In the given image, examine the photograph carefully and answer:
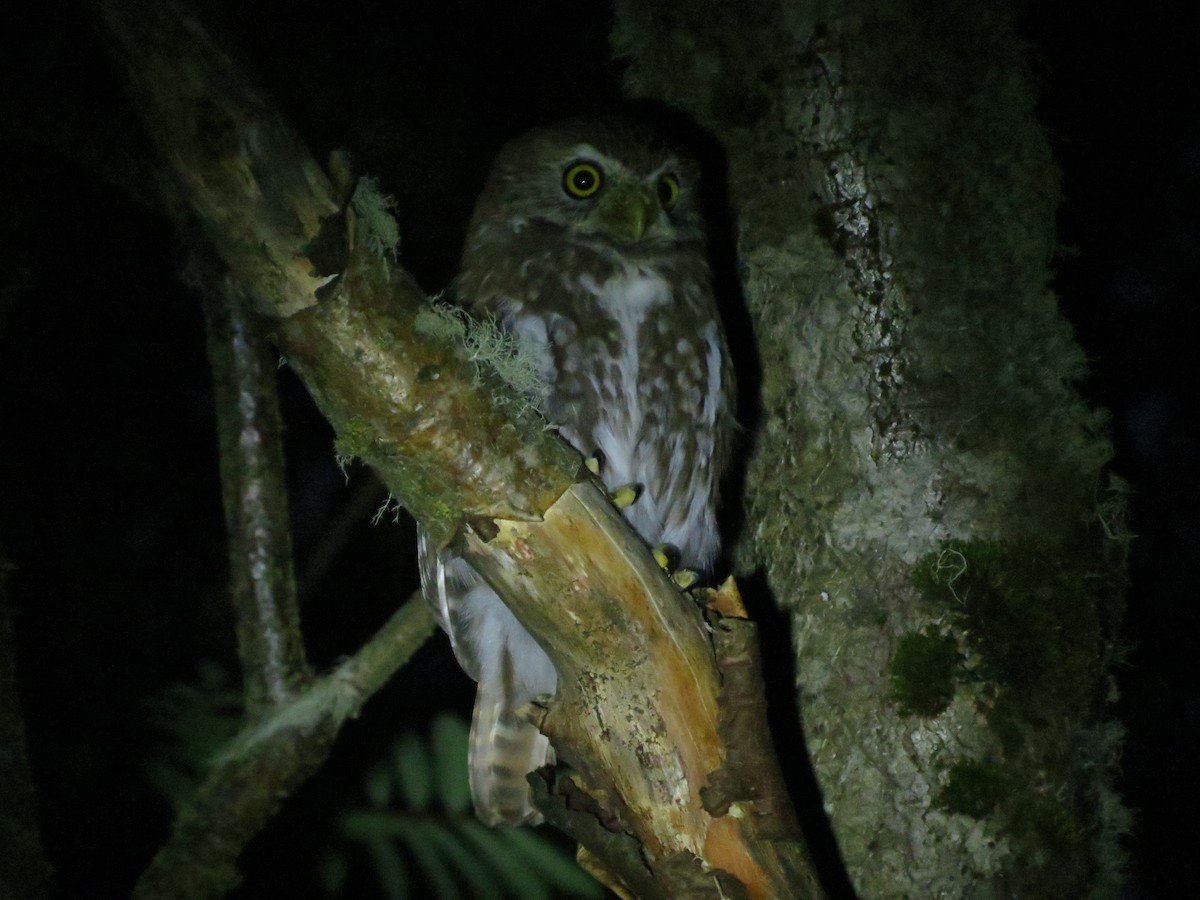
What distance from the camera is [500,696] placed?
2.57m

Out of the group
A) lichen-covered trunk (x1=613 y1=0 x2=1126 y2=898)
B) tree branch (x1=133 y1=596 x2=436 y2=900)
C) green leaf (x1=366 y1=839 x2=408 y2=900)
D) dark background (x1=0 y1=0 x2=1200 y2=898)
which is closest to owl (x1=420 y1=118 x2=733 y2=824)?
lichen-covered trunk (x1=613 y1=0 x2=1126 y2=898)

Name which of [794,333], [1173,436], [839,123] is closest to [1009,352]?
[794,333]

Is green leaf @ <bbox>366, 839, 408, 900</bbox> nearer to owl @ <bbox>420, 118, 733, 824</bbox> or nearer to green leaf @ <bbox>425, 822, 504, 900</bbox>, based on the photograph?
green leaf @ <bbox>425, 822, 504, 900</bbox>

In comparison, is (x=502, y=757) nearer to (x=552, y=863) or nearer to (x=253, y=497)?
(x=552, y=863)

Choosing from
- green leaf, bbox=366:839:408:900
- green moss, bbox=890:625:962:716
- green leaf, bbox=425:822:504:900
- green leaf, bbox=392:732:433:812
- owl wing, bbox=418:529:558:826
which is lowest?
green leaf, bbox=366:839:408:900

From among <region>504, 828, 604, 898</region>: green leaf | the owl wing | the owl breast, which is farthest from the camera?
<region>504, 828, 604, 898</region>: green leaf

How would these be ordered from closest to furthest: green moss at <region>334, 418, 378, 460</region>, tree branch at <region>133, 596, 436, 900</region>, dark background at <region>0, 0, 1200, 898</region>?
green moss at <region>334, 418, 378, 460</region>
tree branch at <region>133, 596, 436, 900</region>
dark background at <region>0, 0, 1200, 898</region>

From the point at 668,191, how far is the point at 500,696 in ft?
4.33

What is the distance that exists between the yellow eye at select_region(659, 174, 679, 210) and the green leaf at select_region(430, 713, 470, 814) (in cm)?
176

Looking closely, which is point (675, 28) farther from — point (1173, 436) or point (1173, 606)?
point (1173, 606)

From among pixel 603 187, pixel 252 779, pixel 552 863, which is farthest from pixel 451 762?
pixel 603 187

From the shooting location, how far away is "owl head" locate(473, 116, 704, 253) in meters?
2.31

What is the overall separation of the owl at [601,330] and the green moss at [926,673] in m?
0.68

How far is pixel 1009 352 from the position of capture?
2.09 metres
